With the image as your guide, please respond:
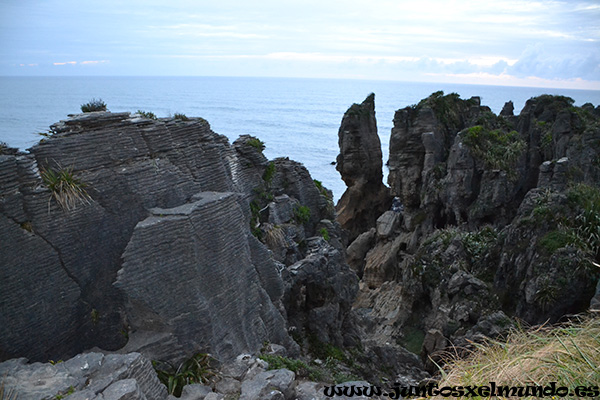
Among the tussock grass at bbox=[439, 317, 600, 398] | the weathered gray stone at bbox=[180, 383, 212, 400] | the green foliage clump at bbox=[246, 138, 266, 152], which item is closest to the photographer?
the tussock grass at bbox=[439, 317, 600, 398]

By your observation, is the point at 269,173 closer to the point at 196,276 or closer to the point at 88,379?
the point at 196,276

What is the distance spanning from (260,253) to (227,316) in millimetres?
2433

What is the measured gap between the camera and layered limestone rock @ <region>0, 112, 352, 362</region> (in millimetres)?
8633

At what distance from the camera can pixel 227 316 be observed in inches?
408

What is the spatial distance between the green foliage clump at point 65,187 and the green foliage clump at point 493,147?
79.8ft

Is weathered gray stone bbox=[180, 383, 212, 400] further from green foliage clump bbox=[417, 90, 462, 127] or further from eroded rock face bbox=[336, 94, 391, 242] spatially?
green foliage clump bbox=[417, 90, 462, 127]

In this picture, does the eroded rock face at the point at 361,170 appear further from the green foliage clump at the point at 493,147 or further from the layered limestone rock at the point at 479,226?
the green foliage clump at the point at 493,147

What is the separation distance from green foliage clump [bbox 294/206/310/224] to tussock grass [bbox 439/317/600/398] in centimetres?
1104

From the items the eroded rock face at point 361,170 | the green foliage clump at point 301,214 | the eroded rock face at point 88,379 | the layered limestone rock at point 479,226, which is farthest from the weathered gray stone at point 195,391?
the eroded rock face at point 361,170

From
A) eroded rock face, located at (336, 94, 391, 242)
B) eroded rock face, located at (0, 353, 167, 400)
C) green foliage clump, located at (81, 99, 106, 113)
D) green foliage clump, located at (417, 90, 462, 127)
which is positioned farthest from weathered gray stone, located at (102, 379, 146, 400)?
green foliage clump, located at (417, 90, 462, 127)

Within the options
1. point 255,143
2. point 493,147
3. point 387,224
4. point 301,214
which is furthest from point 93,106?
point 387,224

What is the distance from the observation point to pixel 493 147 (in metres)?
28.8

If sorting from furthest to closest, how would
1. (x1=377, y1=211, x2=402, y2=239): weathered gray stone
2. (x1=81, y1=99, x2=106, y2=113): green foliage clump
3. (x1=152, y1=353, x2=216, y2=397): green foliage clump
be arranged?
(x1=377, y1=211, x2=402, y2=239): weathered gray stone, (x1=81, y1=99, x2=106, y2=113): green foliage clump, (x1=152, y1=353, x2=216, y2=397): green foliage clump

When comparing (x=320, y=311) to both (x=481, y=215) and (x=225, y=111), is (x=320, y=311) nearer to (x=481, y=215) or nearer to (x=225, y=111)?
(x=481, y=215)
